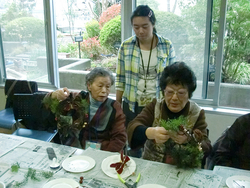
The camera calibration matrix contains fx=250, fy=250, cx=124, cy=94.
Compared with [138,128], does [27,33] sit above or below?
above

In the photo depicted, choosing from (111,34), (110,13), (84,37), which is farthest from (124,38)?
(84,37)

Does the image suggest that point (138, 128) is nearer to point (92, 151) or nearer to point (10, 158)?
point (92, 151)

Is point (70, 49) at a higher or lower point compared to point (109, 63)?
higher

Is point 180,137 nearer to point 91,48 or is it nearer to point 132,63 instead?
point 132,63

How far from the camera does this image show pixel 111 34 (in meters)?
3.34

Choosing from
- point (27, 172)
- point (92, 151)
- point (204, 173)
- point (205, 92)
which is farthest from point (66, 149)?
point (205, 92)

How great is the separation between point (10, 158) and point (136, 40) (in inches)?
58.4

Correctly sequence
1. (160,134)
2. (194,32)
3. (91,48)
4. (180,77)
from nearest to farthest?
1. (160,134)
2. (180,77)
3. (194,32)
4. (91,48)

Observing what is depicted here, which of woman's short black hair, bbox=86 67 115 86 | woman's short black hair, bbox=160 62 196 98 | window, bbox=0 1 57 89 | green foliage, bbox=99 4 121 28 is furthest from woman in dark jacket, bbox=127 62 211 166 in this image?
window, bbox=0 1 57 89

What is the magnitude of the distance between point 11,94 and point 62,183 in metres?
2.20

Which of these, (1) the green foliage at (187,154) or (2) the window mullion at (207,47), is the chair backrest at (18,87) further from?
(1) the green foliage at (187,154)

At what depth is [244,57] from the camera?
2.79 m

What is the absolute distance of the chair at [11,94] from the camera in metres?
2.72

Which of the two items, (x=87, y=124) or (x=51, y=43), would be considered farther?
(x=51, y=43)
